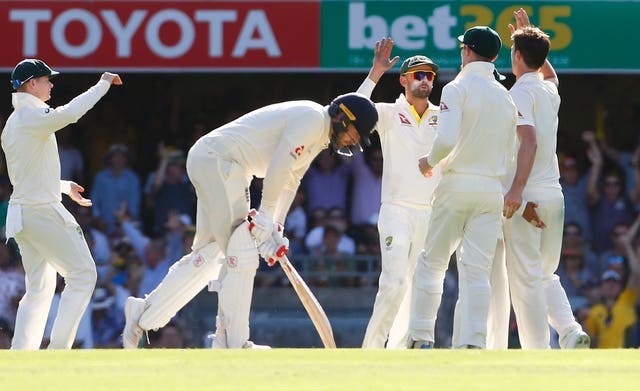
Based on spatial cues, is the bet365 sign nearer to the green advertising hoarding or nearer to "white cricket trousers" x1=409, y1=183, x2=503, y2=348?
the green advertising hoarding

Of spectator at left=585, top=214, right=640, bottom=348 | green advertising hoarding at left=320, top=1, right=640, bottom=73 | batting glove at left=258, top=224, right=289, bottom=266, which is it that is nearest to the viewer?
batting glove at left=258, top=224, right=289, bottom=266

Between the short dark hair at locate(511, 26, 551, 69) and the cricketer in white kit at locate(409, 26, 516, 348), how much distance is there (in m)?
0.52

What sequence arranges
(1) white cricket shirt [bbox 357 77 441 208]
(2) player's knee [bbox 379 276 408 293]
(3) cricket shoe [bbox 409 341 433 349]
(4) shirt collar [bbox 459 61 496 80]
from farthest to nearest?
(1) white cricket shirt [bbox 357 77 441 208] < (2) player's knee [bbox 379 276 408 293] < (3) cricket shoe [bbox 409 341 433 349] < (4) shirt collar [bbox 459 61 496 80]

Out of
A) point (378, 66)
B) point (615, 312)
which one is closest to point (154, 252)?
point (615, 312)

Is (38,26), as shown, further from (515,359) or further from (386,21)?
(515,359)

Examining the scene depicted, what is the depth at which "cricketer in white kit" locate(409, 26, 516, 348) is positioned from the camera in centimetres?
1033

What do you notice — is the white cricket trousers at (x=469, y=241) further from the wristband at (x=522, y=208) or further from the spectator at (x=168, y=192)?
the spectator at (x=168, y=192)

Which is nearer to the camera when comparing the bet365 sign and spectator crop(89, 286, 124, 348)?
spectator crop(89, 286, 124, 348)

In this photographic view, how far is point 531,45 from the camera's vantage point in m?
10.9

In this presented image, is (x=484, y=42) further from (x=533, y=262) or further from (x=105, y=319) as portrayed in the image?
(x=105, y=319)

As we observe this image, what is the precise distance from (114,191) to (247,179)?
622 cm

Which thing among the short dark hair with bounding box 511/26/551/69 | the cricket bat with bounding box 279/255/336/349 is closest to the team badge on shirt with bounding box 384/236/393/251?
the cricket bat with bounding box 279/255/336/349

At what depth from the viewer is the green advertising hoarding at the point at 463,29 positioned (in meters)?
16.3

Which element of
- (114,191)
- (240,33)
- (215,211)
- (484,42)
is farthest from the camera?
(114,191)
